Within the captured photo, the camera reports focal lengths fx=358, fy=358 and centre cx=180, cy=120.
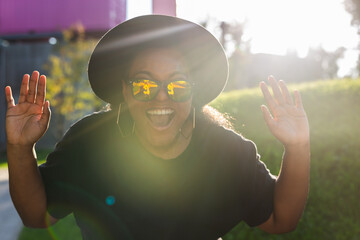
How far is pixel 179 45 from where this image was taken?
1919 millimetres

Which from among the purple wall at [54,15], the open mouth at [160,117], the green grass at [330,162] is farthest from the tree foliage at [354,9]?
the open mouth at [160,117]

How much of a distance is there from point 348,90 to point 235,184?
363 cm

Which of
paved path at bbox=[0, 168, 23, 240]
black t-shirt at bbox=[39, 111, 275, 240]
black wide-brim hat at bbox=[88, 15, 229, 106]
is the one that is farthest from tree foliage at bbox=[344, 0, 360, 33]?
black t-shirt at bbox=[39, 111, 275, 240]

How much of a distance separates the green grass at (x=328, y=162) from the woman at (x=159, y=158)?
1.64 metres

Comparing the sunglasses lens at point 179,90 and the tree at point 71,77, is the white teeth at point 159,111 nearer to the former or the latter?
the sunglasses lens at point 179,90

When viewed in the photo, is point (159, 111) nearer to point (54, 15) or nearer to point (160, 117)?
point (160, 117)

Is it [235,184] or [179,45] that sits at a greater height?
[179,45]

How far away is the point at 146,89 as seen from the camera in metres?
1.79

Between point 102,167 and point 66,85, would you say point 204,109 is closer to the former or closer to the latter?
point 102,167

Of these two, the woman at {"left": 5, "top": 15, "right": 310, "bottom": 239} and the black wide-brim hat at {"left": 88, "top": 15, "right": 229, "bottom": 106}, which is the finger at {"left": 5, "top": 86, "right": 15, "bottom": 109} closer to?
the woman at {"left": 5, "top": 15, "right": 310, "bottom": 239}

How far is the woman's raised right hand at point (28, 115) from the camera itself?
5.28 ft

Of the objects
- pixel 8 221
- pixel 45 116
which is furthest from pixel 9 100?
pixel 8 221

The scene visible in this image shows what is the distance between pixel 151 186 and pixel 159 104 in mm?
435

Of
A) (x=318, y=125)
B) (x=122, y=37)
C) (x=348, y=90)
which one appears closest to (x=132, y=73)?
(x=122, y=37)
